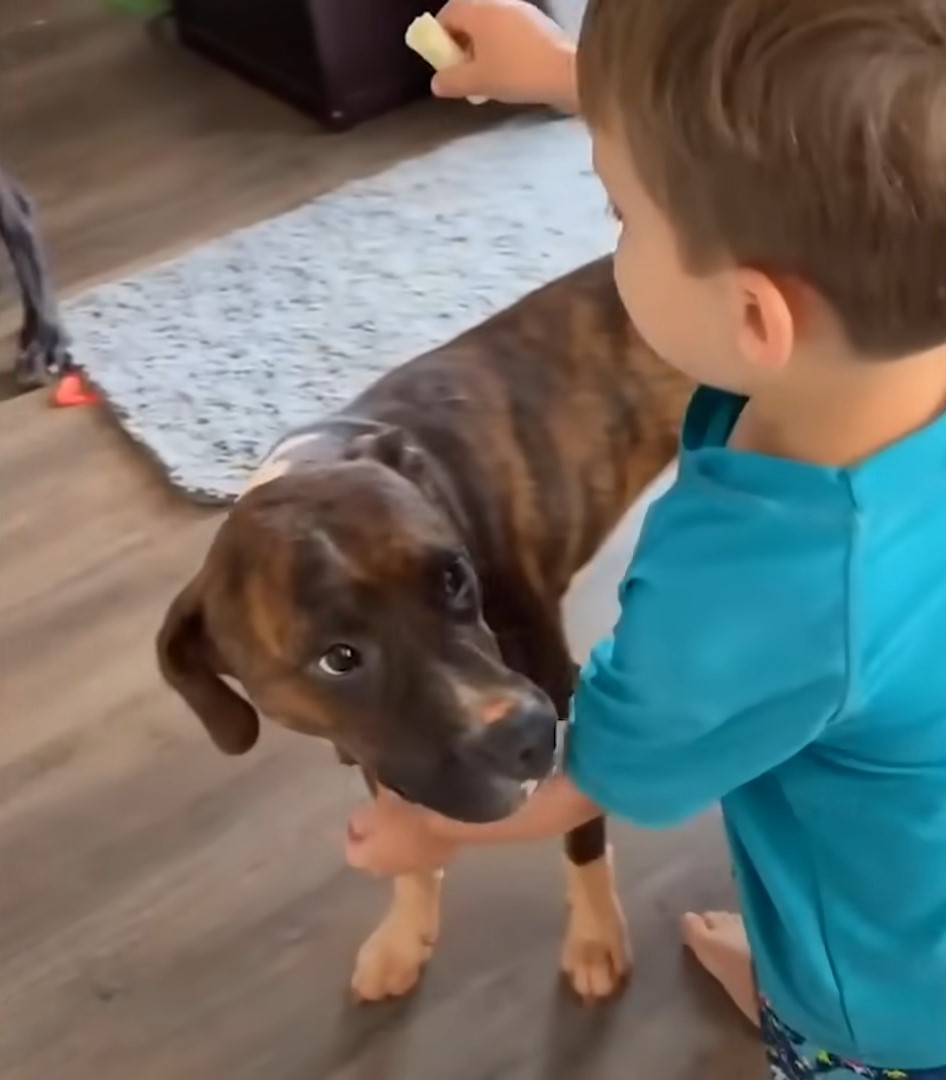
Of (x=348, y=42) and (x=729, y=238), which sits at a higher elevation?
(x=729, y=238)

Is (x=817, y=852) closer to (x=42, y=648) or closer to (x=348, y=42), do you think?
(x=42, y=648)

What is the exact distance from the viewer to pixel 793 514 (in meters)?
0.87

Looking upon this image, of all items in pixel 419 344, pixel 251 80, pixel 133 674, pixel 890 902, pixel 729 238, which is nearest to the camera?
pixel 729 238

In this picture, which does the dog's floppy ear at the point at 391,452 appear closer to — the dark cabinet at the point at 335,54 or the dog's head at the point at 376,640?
the dog's head at the point at 376,640

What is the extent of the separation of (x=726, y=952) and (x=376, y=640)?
0.54 m

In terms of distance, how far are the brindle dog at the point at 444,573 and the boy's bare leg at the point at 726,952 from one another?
7cm

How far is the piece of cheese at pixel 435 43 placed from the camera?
1.23 m

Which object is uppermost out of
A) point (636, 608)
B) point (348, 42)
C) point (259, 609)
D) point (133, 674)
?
point (636, 608)

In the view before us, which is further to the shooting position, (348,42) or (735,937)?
(348,42)

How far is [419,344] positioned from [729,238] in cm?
161

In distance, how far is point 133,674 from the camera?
1952 mm

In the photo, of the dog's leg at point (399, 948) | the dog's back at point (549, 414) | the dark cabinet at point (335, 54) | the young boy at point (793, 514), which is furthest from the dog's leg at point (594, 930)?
the dark cabinet at point (335, 54)

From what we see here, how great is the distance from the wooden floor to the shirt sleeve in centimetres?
64

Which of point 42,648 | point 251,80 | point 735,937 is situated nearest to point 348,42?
point 251,80
